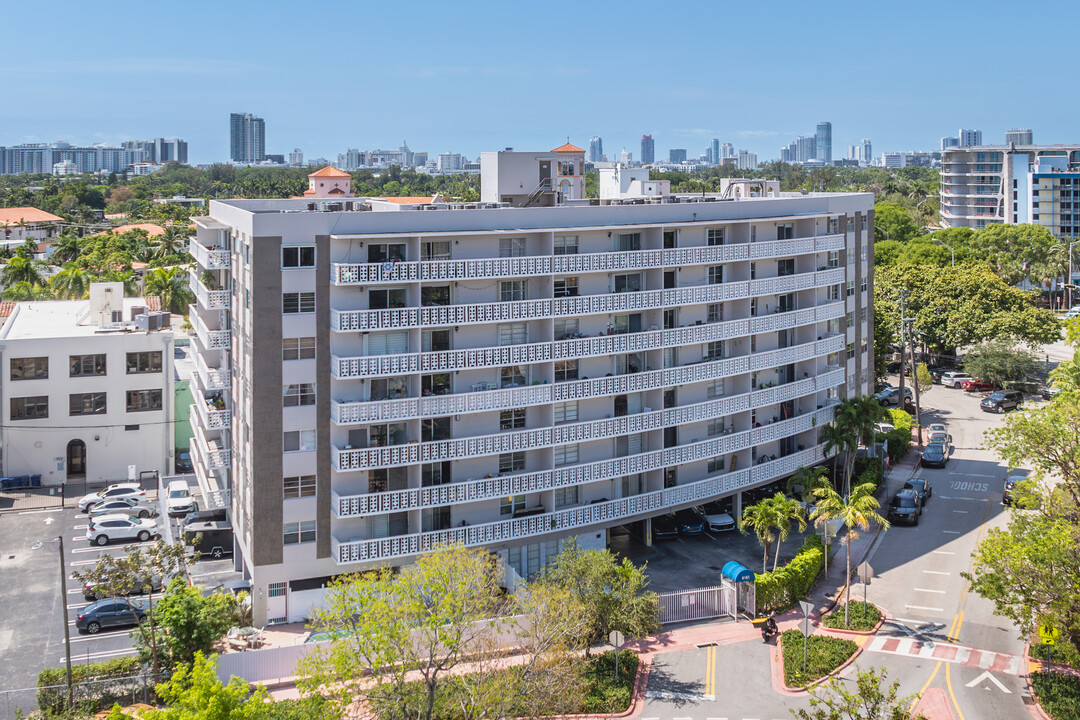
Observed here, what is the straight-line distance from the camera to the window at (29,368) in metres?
66.7

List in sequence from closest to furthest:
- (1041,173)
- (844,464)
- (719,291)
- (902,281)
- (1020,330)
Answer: (719,291) → (844,464) → (1020,330) → (902,281) → (1041,173)

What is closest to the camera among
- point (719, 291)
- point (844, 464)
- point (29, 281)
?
point (719, 291)

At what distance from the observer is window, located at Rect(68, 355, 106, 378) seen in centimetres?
6819

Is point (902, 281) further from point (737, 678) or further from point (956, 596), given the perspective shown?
point (737, 678)

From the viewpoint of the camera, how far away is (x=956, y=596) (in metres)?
51.1

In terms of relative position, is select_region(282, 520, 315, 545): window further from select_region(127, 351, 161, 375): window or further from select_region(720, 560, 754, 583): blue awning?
select_region(127, 351, 161, 375): window

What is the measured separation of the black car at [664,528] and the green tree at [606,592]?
13692 mm

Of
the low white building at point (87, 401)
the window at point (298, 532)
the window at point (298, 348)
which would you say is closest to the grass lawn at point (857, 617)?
the window at point (298, 532)

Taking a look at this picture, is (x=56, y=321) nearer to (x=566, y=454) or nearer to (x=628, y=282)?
(x=566, y=454)

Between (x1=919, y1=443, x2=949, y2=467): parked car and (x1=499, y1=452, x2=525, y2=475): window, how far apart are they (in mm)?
37746

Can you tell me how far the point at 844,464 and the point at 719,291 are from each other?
17.1 metres

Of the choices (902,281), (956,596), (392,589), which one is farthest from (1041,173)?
(392,589)

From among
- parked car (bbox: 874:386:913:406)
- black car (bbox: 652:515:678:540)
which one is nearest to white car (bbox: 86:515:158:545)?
black car (bbox: 652:515:678:540)

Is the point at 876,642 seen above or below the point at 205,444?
below
